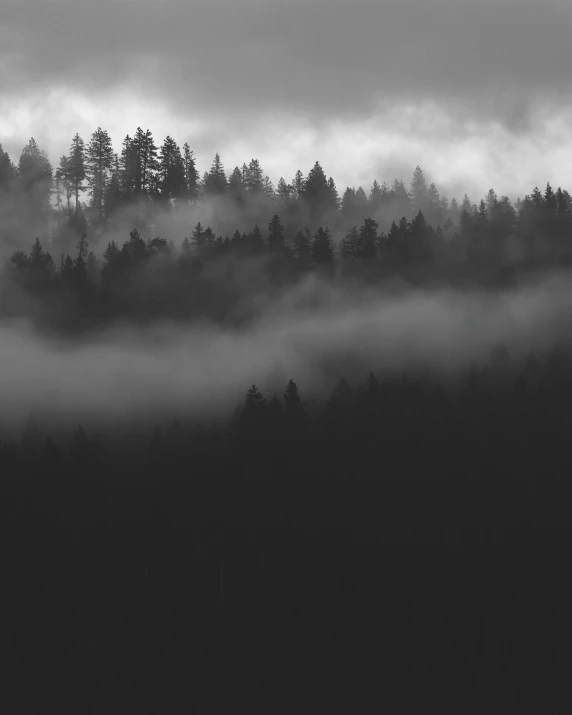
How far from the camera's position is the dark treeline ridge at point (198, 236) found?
130m

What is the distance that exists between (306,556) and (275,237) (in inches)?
2201

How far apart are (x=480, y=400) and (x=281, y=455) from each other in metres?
23.8

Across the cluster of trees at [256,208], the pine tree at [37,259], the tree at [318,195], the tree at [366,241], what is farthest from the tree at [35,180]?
the tree at [366,241]

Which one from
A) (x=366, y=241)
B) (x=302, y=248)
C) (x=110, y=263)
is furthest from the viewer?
(x=366, y=241)

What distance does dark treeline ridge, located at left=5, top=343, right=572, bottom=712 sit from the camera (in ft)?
293

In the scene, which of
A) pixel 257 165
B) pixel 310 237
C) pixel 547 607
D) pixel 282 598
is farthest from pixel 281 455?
pixel 257 165

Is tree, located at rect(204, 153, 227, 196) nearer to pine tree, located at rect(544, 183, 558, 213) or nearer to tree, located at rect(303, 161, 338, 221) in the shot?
Result: tree, located at rect(303, 161, 338, 221)

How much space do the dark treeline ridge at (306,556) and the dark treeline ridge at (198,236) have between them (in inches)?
1248

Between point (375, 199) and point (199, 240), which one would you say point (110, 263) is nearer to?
point (199, 240)

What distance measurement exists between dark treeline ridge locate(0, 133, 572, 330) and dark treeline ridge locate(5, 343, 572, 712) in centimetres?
3171

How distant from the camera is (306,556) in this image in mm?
94438

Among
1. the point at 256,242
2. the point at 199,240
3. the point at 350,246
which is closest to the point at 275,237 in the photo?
the point at 256,242

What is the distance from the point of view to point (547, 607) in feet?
304

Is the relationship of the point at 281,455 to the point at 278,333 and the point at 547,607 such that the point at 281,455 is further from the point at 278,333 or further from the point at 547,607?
the point at 278,333
